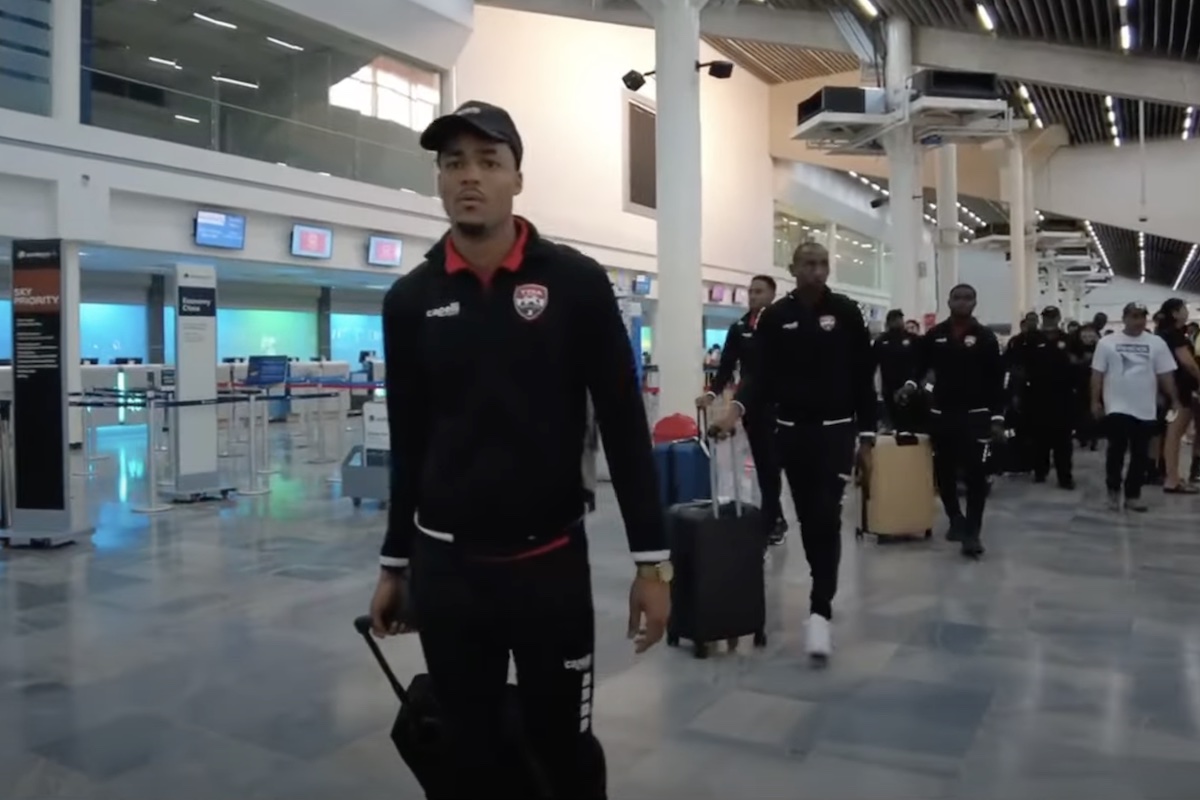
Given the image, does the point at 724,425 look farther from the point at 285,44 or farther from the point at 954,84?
the point at 954,84

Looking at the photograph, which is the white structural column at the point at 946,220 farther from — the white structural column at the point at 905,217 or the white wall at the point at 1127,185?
the white wall at the point at 1127,185

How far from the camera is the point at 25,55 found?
40.9ft

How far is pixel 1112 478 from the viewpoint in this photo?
880 cm

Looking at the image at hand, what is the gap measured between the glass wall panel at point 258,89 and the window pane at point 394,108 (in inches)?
Answer: 0.8

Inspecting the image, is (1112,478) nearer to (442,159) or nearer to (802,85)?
(442,159)

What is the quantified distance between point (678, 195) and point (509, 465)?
9.89 metres

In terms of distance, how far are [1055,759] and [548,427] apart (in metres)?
2.44

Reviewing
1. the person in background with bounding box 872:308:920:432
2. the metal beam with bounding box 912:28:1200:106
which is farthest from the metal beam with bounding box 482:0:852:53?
the person in background with bounding box 872:308:920:432

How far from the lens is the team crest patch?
6.13 ft

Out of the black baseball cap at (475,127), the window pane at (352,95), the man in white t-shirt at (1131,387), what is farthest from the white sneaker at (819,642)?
the window pane at (352,95)

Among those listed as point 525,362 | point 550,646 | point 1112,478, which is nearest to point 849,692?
point 550,646

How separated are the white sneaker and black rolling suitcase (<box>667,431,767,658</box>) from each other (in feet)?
0.83

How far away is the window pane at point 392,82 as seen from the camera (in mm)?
18656

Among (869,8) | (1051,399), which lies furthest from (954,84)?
(1051,399)
